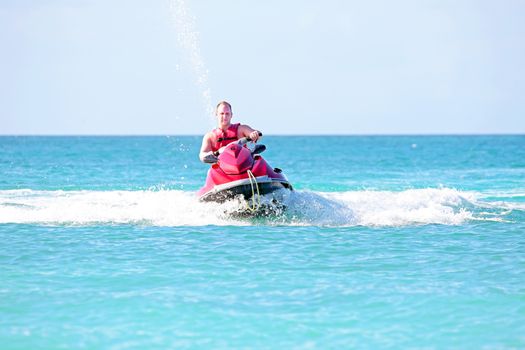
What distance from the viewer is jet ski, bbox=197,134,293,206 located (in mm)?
11258

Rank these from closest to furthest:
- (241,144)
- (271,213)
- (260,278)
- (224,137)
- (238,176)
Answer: (260,278)
(238,176)
(241,144)
(271,213)
(224,137)

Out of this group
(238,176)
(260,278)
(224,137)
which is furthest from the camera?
(224,137)

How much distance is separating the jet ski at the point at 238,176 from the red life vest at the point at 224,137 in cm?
27

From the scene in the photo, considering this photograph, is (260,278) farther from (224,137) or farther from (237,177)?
(224,137)

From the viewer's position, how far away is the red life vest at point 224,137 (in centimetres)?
1188
